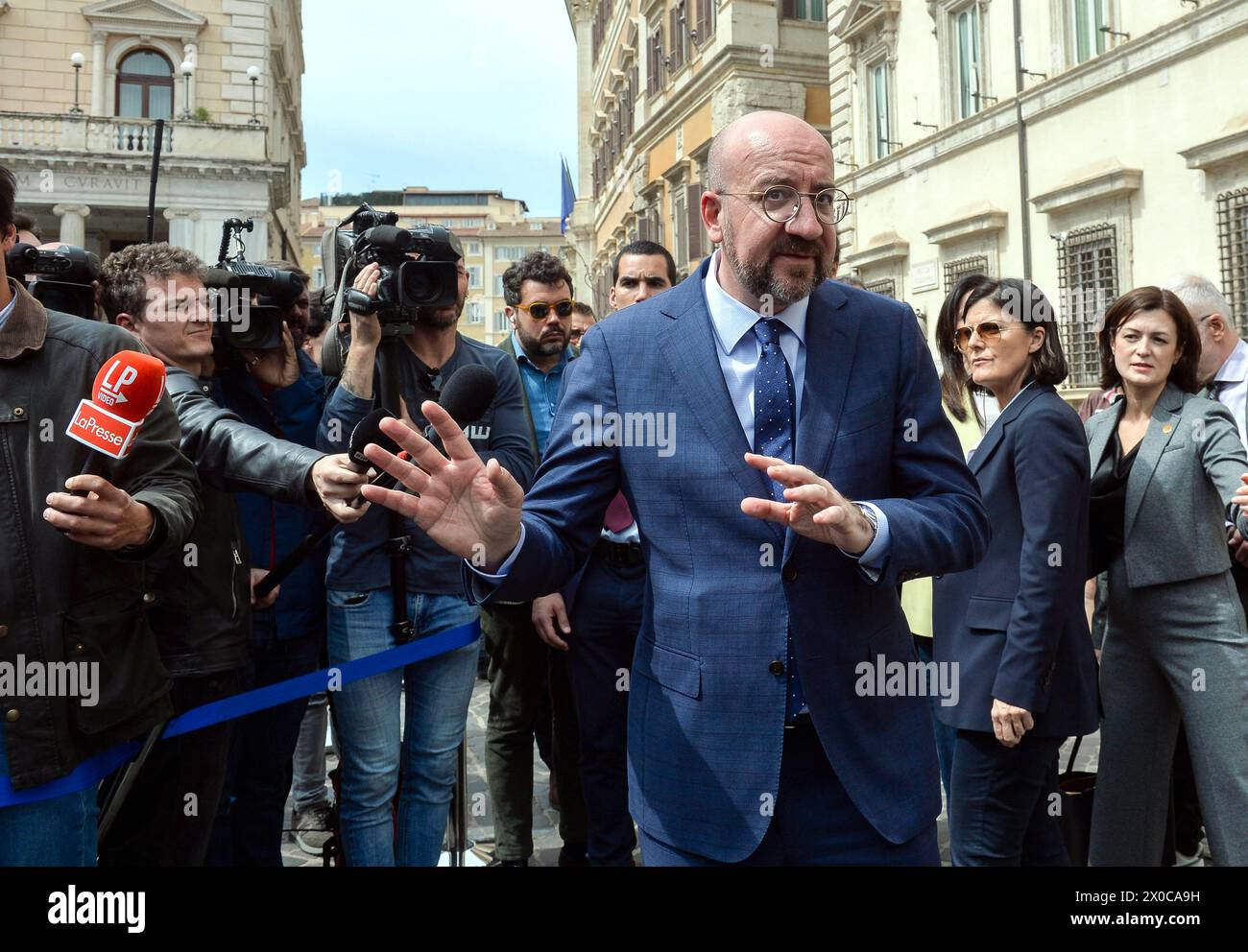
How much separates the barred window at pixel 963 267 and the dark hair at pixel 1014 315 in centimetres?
1187

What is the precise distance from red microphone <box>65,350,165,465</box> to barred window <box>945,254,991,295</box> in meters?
14.2

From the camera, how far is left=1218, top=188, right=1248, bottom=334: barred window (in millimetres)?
10797

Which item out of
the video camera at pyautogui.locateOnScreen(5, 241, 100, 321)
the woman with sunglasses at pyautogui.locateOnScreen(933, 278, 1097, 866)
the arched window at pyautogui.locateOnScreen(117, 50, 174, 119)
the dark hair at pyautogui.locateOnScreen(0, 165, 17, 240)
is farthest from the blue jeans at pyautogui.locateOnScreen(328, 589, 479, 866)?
the arched window at pyautogui.locateOnScreen(117, 50, 174, 119)

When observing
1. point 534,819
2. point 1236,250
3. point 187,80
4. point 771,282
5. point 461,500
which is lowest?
point 534,819

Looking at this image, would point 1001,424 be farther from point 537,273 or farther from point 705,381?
point 537,273

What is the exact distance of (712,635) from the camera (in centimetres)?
214

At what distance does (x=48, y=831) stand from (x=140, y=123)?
28.5 metres

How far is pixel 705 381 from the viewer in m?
2.24

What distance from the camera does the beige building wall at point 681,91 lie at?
21.4 m

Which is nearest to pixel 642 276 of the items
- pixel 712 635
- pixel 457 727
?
pixel 457 727

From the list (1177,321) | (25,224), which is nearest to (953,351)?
(1177,321)

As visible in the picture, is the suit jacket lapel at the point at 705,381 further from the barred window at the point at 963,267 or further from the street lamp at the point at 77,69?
the street lamp at the point at 77,69

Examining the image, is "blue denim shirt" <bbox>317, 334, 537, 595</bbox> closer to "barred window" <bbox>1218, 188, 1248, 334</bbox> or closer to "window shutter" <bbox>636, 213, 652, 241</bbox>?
"barred window" <bbox>1218, 188, 1248, 334</bbox>

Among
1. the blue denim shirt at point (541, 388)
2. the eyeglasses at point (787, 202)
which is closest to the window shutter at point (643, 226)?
the blue denim shirt at point (541, 388)
